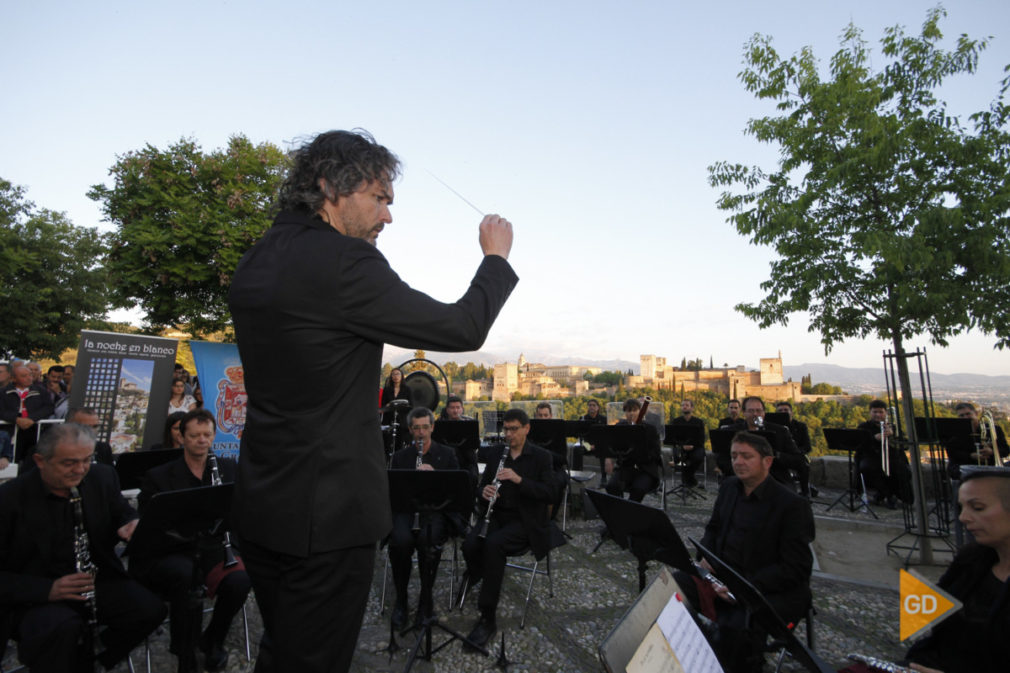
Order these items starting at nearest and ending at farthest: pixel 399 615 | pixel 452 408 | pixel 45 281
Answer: pixel 399 615, pixel 452 408, pixel 45 281

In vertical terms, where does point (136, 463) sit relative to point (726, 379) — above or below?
below

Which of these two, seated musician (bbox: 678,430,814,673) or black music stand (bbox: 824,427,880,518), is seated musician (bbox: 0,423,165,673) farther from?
black music stand (bbox: 824,427,880,518)

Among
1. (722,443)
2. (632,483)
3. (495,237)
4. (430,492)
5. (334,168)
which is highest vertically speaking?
(334,168)

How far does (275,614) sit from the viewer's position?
1.34 meters

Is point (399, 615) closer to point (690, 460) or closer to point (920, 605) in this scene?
point (920, 605)

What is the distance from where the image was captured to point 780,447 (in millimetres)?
7820

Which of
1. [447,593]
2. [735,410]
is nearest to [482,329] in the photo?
[447,593]

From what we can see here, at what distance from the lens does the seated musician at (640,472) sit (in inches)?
329

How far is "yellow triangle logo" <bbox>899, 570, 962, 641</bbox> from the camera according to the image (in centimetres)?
199

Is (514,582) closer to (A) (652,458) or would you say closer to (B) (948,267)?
(A) (652,458)

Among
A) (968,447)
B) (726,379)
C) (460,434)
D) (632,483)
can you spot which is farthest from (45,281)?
(726,379)

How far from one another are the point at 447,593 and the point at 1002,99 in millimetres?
8117

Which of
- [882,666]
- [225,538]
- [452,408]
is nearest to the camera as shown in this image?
[882,666]

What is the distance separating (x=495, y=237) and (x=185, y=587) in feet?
12.3
